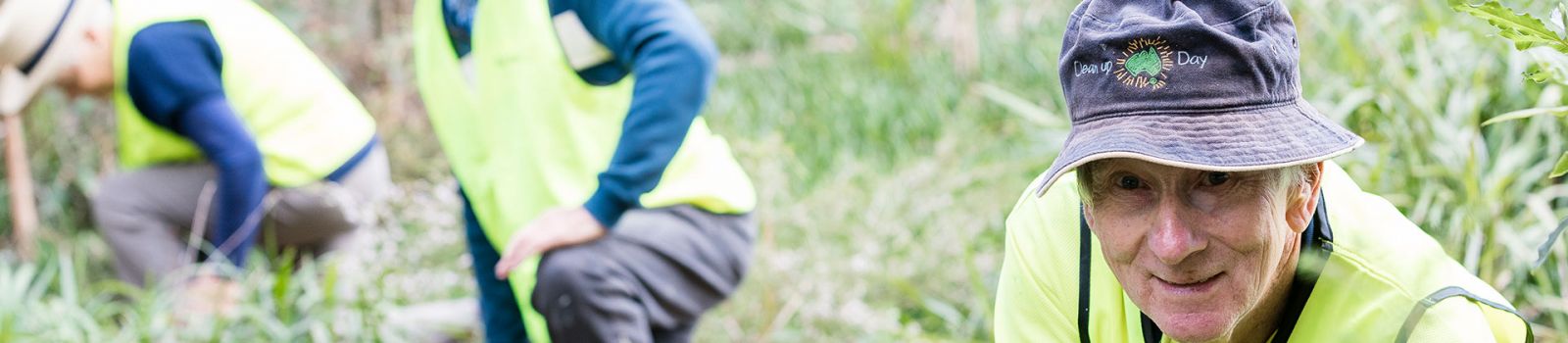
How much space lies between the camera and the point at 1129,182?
61.9 inches

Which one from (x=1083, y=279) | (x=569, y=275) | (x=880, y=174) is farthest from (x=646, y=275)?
(x=880, y=174)

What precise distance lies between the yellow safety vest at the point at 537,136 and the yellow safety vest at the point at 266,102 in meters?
0.95

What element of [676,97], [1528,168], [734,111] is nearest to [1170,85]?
[676,97]

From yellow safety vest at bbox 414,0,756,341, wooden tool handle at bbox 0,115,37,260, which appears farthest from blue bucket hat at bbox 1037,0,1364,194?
wooden tool handle at bbox 0,115,37,260

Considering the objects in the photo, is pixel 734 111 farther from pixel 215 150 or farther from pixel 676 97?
pixel 676 97

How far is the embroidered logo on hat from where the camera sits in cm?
151

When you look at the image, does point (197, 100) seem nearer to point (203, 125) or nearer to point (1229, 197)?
point (203, 125)

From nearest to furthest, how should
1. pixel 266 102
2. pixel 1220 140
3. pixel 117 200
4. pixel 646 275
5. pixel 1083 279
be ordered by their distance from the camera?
pixel 1220 140 → pixel 1083 279 → pixel 646 275 → pixel 266 102 → pixel 117 200

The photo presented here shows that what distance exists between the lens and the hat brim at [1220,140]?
4.80 feet

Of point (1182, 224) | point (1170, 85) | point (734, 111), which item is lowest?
point (734, 111)

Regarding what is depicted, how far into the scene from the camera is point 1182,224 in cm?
153

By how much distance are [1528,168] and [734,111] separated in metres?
3.79

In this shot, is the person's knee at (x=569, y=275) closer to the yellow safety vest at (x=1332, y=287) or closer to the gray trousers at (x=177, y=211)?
the yellow safety vest at (x=1332, y=287)

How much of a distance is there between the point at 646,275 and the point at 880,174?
3006mm
